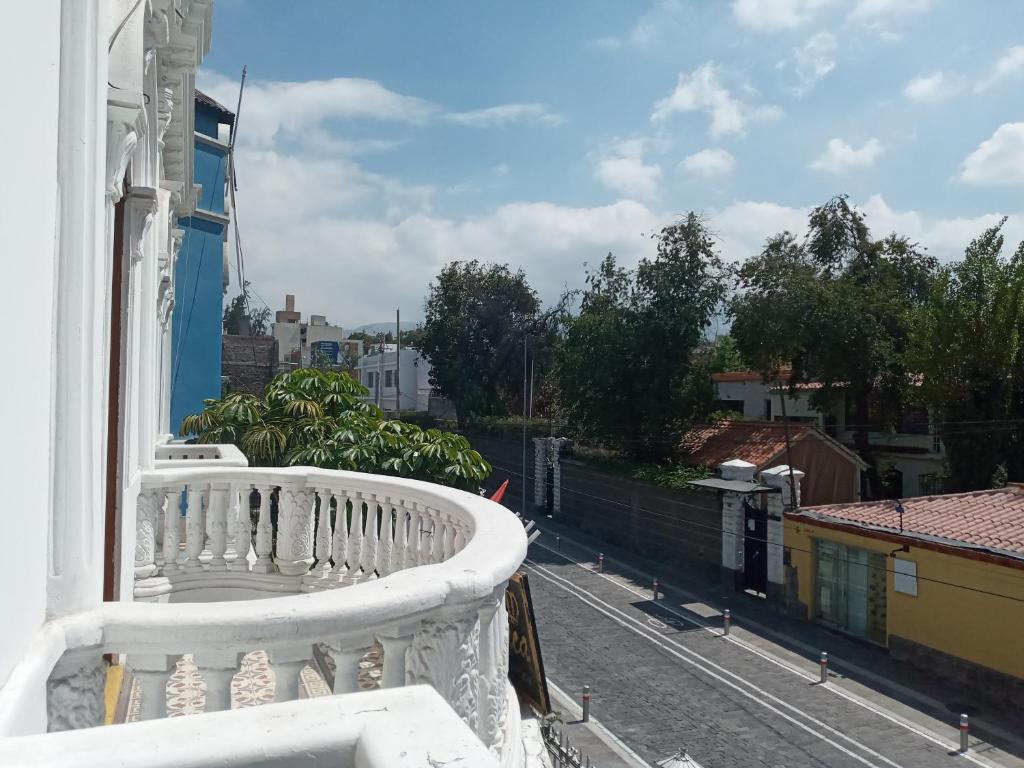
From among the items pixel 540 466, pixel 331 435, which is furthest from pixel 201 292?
pixel 540 466

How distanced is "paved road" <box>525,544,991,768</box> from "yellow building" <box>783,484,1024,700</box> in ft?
8.20

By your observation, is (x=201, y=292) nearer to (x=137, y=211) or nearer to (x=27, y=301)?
(x=137, y=211)

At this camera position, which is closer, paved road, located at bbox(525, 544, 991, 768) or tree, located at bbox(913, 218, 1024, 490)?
paved road, located at bbox(525, 544, 991, 768)

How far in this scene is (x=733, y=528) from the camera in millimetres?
20797

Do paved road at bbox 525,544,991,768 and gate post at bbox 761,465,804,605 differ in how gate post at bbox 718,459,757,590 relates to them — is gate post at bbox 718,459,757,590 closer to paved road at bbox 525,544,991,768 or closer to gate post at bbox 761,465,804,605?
gate post at bbox 761,465,804,605

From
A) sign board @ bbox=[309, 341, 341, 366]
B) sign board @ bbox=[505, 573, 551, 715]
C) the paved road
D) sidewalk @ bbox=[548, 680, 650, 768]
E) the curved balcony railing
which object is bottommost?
sidewalk @ bbox=[548, 680, 650, 768]

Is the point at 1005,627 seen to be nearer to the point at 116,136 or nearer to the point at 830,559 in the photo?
the point at 830,559

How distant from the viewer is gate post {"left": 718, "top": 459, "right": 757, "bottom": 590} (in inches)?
818

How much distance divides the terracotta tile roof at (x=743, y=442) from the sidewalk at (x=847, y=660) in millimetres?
4035

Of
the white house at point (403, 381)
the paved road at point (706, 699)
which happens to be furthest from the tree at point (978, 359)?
the white house at point (403, 381)

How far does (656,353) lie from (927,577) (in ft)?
41.9

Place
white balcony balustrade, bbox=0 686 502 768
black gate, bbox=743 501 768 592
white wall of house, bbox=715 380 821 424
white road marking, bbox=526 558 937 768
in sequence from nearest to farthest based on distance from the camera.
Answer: white balcony balustrade, bbox=0 686 502 768
white road marking, bbox=526 558 937 768
black gate, bbox=743 501 768 592
white wall of house, bbox=715 380 821 424

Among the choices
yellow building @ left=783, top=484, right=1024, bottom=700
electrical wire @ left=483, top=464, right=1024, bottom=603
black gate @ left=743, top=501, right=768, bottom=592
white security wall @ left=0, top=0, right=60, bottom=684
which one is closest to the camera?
white security wall @ left=0, top=0, right=60, bottom=684

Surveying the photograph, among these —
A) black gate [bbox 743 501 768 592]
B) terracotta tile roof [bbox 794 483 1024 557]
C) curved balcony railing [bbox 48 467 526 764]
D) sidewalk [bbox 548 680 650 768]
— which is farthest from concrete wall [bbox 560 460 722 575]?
curved balcony railing [bbox 48 467 526 764]
